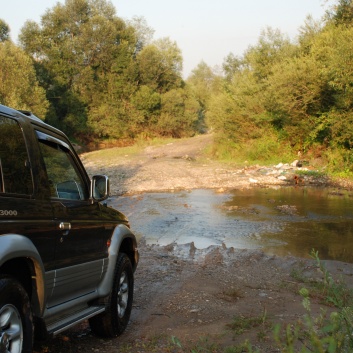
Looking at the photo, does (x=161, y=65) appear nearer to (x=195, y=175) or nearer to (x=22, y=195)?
(x=195, y=175)

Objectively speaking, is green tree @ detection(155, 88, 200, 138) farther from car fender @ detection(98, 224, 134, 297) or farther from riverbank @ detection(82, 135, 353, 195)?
car fender @ detection(98, 224, 134, 297)

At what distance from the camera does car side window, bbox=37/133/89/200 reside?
14.3 ft

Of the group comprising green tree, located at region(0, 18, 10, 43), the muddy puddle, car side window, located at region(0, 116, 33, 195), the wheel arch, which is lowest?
the muddy puddle

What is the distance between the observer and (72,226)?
14.1 feet

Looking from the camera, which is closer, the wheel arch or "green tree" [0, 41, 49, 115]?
the wheel arch

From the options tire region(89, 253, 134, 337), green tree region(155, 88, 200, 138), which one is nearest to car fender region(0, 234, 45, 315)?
tire region(89, 253, 134, 337)

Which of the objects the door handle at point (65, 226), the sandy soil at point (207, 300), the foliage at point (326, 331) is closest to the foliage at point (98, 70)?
the sandy soil at point (207, 300)

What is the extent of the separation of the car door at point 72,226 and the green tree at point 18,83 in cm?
3301

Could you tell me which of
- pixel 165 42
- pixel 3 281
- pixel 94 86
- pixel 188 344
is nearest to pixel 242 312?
pixel 188 344

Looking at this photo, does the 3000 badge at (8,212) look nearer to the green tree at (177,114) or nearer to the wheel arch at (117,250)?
the wheel arch at (117,250)

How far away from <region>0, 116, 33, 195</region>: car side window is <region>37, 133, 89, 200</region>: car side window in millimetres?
347

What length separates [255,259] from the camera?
987 cm

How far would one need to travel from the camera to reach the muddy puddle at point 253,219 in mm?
11836

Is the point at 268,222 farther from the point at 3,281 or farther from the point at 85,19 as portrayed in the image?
the point at 85,19
